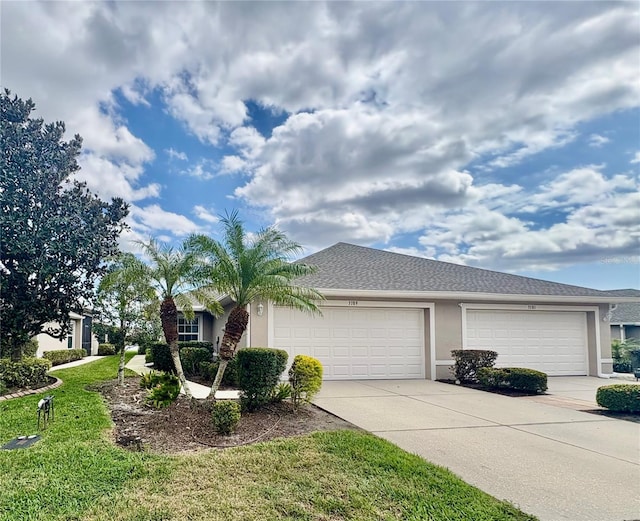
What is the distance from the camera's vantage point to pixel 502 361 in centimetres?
1485

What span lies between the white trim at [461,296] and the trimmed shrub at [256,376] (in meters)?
4.95

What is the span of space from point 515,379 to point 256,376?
7740 mm

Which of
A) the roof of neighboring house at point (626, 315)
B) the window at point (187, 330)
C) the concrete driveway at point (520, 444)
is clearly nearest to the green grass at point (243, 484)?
the concrete driveway at point (520, 444)

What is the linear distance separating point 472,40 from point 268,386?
8630mm

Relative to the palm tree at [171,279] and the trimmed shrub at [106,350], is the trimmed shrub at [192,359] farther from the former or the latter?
the trimmed shrub at [106,350]

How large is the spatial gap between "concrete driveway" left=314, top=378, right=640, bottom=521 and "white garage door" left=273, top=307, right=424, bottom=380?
2.38 metres

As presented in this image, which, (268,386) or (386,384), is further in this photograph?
(386,384)

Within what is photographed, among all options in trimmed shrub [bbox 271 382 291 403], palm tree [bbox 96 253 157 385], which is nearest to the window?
palm tree [bbox 96 253 157 385]

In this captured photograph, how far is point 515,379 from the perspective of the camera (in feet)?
39.3

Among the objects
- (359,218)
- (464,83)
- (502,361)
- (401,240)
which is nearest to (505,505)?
(464,83)

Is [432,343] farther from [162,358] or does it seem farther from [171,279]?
[162,358]

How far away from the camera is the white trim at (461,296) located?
1338 cm

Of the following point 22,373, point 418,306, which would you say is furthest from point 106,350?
point 418,306

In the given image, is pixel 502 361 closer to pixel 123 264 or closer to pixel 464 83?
pixel 464 83
